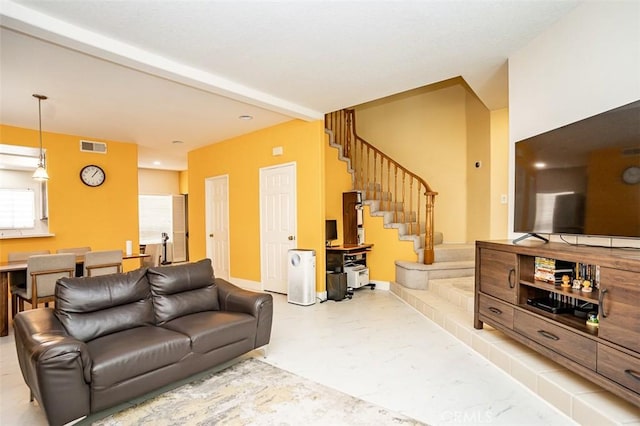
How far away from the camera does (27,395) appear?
8.02ft

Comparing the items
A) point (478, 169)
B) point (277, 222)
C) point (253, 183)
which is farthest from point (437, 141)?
point (253, 183)

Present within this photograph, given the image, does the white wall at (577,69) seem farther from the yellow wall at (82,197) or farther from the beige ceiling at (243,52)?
the yellow wall at (82,197)

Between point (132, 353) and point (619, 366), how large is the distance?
288 centimetres

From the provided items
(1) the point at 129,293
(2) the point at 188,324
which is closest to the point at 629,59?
(2) the point at 188,324

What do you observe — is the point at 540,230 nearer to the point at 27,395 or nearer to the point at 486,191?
the point at 486,191

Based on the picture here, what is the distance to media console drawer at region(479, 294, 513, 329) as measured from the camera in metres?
2.67

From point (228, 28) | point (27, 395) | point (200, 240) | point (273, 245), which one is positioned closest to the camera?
point (27, 395)

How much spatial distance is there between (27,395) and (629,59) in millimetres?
4750

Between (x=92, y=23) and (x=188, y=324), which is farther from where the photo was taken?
(x=188, y=324)

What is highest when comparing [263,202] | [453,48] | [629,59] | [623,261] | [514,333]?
[453,48]

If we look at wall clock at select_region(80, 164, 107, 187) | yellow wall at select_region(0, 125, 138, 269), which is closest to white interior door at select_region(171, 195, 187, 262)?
yellow wall at select_region(0, 125, 138, 269)

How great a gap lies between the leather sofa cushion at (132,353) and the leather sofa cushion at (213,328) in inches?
3.6

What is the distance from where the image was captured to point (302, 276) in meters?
4.71

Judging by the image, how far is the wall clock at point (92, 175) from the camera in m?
5.89
